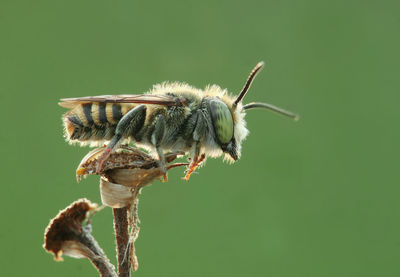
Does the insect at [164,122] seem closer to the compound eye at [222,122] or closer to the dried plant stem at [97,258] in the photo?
the compound eye at [222,122]

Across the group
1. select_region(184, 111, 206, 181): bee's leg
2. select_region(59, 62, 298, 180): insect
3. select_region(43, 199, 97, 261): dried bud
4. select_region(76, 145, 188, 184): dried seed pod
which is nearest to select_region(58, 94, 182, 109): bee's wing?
select_region(59, 62, 298, 180): insect

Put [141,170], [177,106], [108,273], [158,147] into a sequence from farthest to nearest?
1. [177,106]
2. [158,147]
3. [141,170]
4. [108,273]

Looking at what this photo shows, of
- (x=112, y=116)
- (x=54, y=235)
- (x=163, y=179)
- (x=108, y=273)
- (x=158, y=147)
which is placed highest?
(x=112, y=116)

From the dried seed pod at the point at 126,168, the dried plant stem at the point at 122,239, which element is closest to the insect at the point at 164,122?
the dried seed pod at the point at 126,168

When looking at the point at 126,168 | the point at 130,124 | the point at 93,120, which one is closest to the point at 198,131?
the point at 130,124

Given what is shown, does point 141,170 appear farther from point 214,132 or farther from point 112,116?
point 214,132

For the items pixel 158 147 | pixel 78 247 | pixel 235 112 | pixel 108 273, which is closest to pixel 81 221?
pixel 78 247

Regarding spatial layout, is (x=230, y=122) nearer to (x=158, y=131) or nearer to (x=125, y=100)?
(x=158, y=131)
